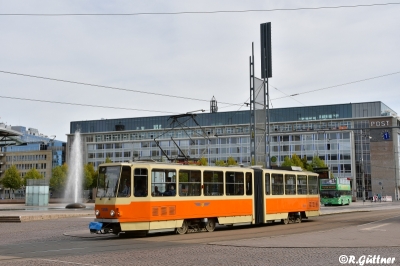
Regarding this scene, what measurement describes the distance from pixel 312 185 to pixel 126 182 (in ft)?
51.0

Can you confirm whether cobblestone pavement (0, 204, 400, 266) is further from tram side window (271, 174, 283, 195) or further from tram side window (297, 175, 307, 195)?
tram side window (297, 175, 307, 195)

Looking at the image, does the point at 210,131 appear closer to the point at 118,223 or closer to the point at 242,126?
the point at 242,126

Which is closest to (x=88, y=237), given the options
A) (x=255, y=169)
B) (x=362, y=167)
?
(x=255, y=169)

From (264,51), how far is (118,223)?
86.6ft

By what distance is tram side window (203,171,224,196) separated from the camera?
23.4 metres

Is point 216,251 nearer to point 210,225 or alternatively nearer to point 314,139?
point 210,225

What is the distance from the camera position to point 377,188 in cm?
10838

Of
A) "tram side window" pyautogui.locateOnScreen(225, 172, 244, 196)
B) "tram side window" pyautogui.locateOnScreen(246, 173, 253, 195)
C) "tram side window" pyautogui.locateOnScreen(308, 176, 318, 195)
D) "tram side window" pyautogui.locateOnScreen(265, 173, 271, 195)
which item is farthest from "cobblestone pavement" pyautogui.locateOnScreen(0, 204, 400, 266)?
"tram side window" pyautogui.locateOnScreen(308, 176, 318, 195)

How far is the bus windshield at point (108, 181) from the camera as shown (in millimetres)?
20125

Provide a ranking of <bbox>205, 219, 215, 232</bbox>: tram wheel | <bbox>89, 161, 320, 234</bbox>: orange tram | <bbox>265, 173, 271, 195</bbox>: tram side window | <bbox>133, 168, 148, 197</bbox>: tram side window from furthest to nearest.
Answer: <bbox>265, 173, 271, 195</bbox>: tram side window < <bbox>205, 219, 215, 232</bbox>: tram wheel < <bbox>133, 168, 148, 197</bbox>: tram side window < <bbox>89, 161, 320, 234</bbox>: orange tram

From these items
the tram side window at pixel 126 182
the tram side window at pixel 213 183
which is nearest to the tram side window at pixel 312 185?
the tram side window at pixel 213 183

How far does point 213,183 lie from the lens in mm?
23766

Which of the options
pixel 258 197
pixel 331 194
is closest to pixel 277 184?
pixel 258 197

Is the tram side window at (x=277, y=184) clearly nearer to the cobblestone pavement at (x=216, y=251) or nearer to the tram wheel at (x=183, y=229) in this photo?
the tram wheel at (x=183, y=229)
